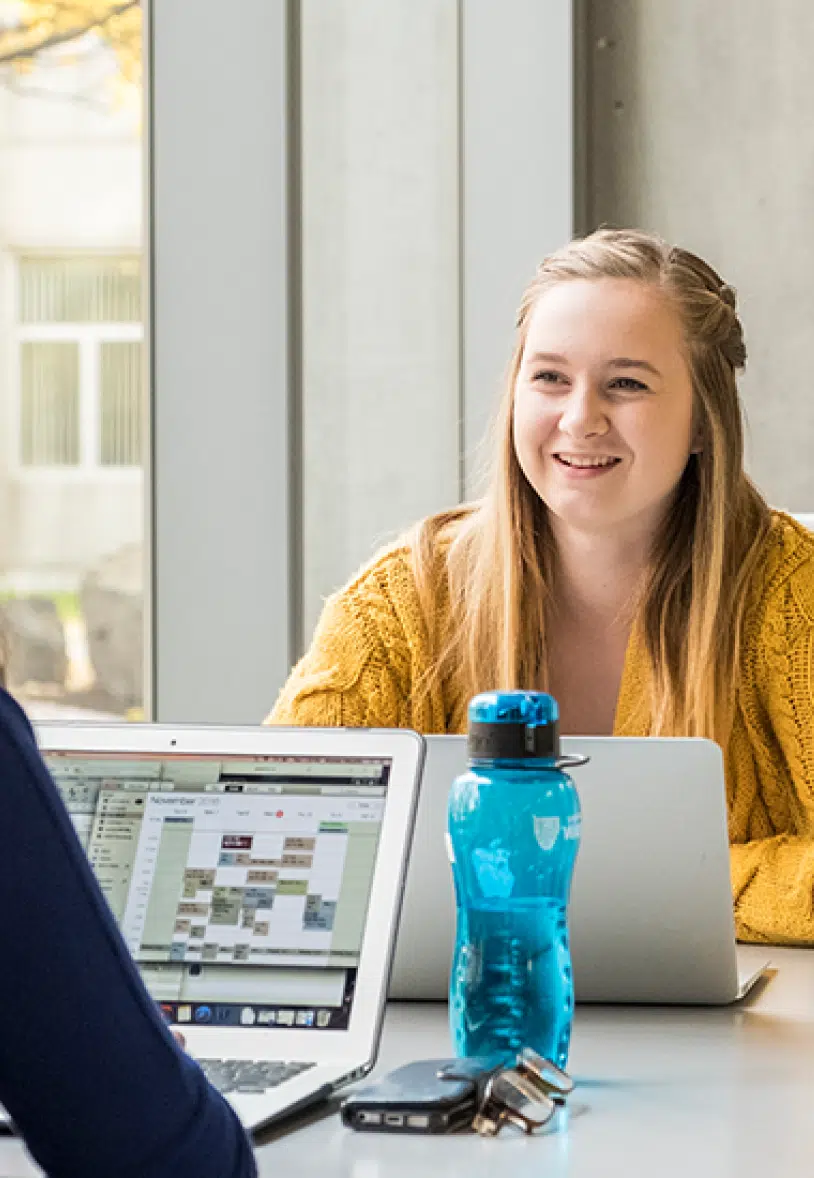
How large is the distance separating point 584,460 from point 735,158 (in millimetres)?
1255

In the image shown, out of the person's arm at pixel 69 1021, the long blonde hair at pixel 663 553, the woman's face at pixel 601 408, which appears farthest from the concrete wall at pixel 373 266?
the person's arm at pixel 69 1021

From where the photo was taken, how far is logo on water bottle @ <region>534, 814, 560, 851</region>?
3.56ft

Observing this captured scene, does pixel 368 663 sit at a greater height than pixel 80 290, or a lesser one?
lesser

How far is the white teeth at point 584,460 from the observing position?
6.20 feet

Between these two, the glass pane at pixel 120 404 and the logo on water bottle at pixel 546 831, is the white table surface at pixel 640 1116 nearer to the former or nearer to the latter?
the logo on water bottle at pixel 546 831

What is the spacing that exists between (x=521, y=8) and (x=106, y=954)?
2545 millimetres

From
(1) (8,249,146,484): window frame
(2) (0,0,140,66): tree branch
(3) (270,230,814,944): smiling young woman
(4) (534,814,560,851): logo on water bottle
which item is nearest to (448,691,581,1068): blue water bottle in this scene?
(4) (534,814,560,851): logo on water bottle

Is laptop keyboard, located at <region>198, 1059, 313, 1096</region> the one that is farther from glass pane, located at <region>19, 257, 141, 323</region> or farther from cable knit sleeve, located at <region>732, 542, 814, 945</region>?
glass pane, located at <region>19, 257, 141, 323</region>

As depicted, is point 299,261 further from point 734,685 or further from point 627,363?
point 734,685

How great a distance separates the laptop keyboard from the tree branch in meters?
2.33

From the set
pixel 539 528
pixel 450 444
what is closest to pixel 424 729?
pixel 539 528

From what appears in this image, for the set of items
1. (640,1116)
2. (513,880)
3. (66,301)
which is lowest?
(640,1116)

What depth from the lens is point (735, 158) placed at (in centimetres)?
293

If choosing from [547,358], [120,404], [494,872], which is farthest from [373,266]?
[494,872]
